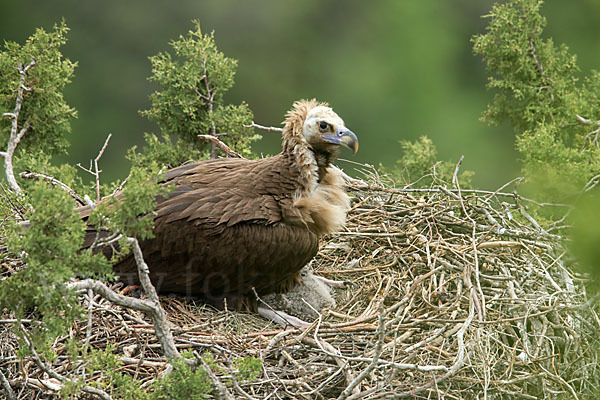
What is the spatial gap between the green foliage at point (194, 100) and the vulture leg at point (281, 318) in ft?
5.65

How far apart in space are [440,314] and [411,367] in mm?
929

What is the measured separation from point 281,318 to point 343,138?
1.32m

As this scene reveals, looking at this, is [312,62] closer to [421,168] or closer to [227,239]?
[421,168]

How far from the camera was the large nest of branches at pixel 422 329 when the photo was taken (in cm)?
397

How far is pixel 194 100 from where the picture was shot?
6113 millimetres

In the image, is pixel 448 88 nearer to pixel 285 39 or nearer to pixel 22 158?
pixel 285 39

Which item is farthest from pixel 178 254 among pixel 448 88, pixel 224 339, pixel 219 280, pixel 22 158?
pixel 448 88

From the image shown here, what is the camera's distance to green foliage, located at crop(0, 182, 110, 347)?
9.32ft

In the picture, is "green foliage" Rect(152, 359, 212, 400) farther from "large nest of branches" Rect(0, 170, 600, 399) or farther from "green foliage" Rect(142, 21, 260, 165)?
"green foliage" Rect(142, 21, 260, 165)

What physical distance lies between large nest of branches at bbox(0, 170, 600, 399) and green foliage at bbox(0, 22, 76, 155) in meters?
1.85

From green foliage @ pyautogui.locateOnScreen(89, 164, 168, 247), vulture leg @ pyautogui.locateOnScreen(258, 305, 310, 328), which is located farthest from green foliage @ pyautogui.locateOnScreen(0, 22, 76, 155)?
green foliage @ pyautogui.locateOnScreen(89, 164, 168, 247)

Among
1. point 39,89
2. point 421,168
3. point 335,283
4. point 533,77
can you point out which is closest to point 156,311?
point 335,283

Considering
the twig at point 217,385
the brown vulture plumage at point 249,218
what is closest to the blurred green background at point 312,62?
the brown vulture plumage at point 249,218

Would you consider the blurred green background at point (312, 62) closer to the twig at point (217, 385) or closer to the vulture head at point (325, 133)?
the vulture head at point (325, 133)
